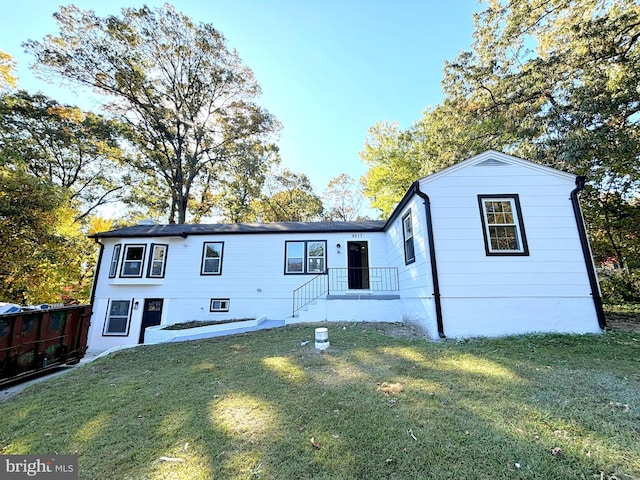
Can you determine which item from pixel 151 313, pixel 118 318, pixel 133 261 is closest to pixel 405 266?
pixel 151 313

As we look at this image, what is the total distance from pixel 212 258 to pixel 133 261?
10.1 ft

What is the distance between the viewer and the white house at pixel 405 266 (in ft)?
19.1

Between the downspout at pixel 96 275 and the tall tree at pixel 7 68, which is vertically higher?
the tall tree at pixel 7 68

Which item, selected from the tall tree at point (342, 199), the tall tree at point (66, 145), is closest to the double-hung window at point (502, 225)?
the tall tree at point (66, 145)

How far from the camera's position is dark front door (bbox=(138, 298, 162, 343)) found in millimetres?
10180

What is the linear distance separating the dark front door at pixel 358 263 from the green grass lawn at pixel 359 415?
5.25m

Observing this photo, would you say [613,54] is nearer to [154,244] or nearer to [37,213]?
[154,244]

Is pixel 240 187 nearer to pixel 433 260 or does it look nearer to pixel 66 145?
pixel 66 145

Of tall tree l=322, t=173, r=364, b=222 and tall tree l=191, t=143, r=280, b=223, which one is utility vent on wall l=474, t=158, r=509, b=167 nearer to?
tall tree l=191, t=143, r=280, b=223

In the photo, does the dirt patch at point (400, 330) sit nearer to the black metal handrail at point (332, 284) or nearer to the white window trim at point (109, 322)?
the black metal handrail at point (332, 284)

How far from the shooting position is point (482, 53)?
30.6ft

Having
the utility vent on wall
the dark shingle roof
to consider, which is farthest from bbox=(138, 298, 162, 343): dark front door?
the utility vent on wall

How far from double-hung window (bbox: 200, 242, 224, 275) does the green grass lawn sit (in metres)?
5.50

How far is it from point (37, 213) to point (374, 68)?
12.8 metres
